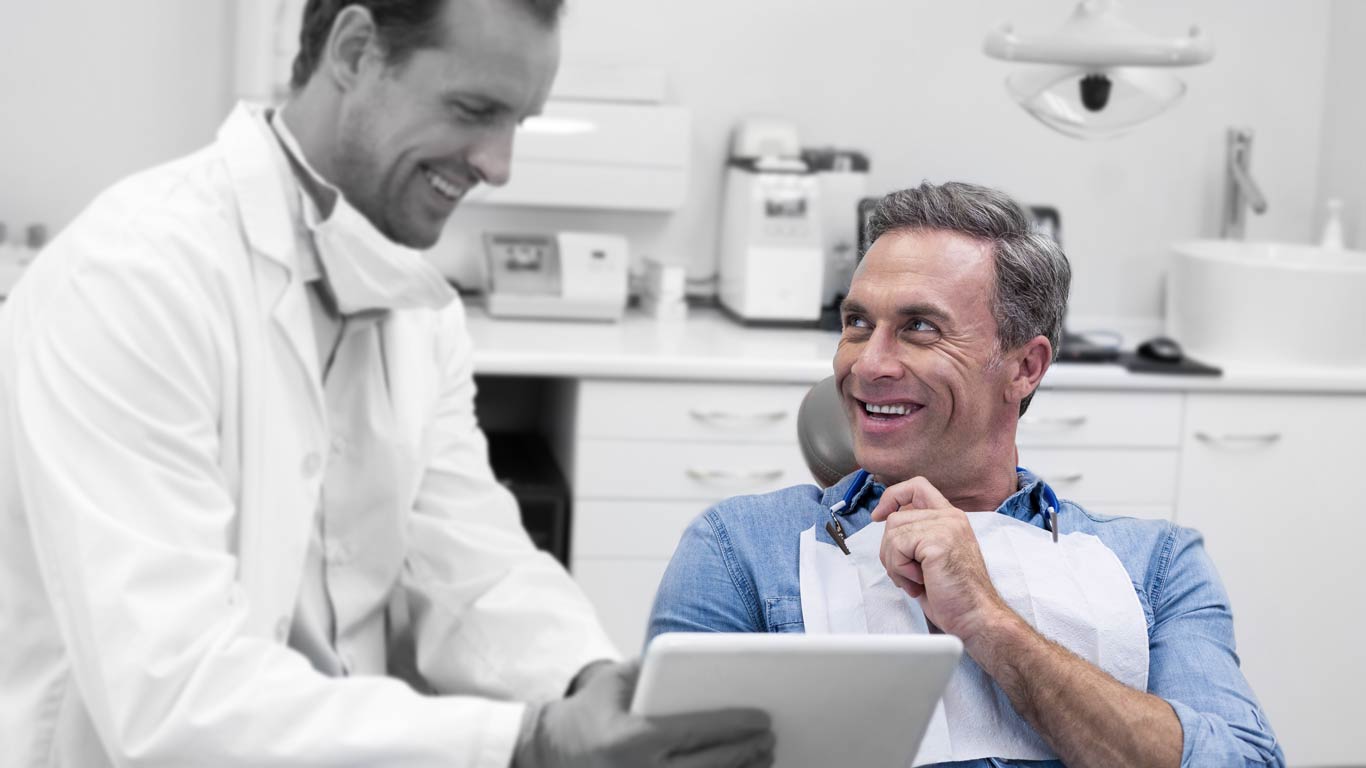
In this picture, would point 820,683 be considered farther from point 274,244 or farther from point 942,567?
point 274,244

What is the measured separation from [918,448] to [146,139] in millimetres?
2372

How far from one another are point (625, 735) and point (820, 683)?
0.23 meters

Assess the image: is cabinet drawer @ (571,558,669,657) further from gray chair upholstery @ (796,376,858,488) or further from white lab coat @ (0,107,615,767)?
gray chair upholstery @ (796,376,858,488)

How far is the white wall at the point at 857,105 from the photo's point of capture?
2.78m

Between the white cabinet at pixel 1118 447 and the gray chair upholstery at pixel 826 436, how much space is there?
63.1 inches

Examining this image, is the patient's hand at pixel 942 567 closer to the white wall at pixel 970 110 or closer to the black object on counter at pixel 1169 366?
the black object on counter at pixel 1169 366

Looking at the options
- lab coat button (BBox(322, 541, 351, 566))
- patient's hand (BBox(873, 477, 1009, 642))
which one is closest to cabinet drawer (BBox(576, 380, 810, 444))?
lab coat button (BBox(322, 541, 351, 566))

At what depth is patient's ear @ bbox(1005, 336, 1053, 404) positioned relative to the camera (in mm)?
804

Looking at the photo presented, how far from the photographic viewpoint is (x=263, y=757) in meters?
1.13

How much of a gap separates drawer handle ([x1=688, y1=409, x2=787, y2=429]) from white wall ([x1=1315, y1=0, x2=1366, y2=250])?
59.8 inches

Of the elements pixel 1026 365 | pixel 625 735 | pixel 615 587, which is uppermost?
pixel 1026 365

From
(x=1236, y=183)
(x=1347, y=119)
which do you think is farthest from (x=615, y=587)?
(x=1347, y=119)

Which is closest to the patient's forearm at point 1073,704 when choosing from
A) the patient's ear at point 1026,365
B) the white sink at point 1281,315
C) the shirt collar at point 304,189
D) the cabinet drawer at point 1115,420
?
the patient's ear at point 1026,365

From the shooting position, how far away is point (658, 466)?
2.38 m
